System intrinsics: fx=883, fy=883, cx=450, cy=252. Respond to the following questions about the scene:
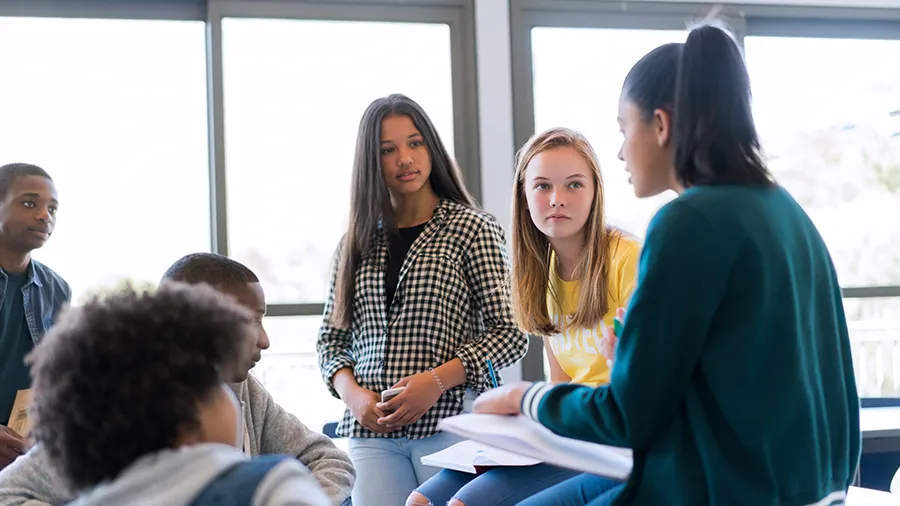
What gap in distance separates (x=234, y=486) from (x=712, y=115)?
781 mm

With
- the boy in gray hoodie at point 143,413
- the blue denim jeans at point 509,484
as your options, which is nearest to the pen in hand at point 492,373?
the blue denim jeans at point 509,484

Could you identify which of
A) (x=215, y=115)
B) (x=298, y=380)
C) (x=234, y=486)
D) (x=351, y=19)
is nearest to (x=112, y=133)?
(x=215, y=115)

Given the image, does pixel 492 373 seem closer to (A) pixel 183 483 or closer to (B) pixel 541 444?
(B) pixel 541 444

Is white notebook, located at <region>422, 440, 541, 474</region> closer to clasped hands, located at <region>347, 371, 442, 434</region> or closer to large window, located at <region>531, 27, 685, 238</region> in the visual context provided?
clasped hands, located at <region>347, 371, 442, 434</region>

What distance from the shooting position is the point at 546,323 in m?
2.04

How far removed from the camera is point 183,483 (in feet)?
2.79

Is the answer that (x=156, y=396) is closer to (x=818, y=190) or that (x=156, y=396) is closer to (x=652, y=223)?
(x=652, y=223)

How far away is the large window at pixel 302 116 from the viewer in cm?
384

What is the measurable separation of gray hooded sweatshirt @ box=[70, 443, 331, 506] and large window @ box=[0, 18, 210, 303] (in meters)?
3.06

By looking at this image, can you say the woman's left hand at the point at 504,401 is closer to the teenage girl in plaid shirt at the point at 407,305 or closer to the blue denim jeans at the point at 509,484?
the blue denim jeans at the point at 509,484

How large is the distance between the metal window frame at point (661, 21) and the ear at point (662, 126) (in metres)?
2.72

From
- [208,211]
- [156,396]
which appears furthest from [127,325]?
[208,211]

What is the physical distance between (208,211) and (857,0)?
3.30m

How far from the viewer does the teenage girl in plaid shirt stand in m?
2.18
